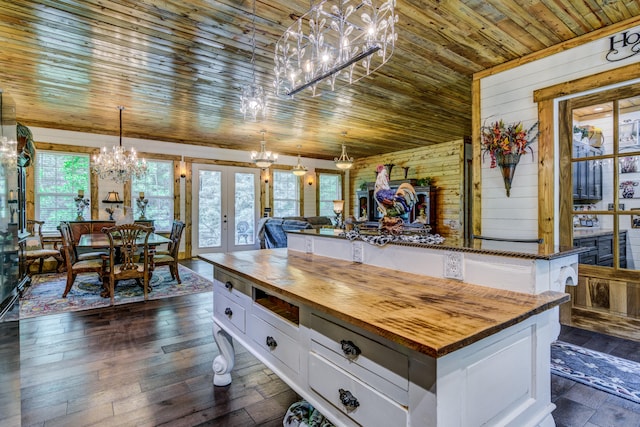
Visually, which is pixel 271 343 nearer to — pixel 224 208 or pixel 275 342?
pixel 275 342

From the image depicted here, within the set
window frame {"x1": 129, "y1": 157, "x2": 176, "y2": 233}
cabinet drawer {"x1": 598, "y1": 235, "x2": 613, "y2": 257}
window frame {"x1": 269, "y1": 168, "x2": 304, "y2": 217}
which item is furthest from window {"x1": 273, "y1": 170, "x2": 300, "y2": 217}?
cabinet drawer {"x1": 598, "y1": 235, "x2": 613, "y2": 257}

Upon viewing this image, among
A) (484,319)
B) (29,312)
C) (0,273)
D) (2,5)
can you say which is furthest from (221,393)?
(2,5)

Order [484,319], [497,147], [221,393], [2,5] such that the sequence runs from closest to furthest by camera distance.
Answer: [484,319] → [221,393] → [2,5] → [497,147]

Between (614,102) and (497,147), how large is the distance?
3.10ft

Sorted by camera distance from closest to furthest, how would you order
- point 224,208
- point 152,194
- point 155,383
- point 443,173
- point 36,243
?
1. point 155,383
2. point 36,243
3. point 152,194
4. point 443,173
5. point 224,208

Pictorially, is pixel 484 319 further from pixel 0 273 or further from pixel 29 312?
pixel 29 312

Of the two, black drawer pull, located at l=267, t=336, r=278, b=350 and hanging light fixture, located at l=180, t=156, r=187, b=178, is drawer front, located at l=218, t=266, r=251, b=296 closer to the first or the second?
black drawer pull, located at l=267, t=336, r=278, b=350

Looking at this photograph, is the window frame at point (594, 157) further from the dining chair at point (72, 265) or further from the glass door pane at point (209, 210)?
the glass door pane at point (209, 210)

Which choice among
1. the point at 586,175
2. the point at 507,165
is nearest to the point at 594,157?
the point at 586,175

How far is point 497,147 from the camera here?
11.2ft

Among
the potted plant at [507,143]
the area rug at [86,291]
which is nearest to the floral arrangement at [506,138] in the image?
the potted plant at [507,143]

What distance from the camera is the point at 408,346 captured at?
83cm

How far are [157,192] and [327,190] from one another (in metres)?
4.85

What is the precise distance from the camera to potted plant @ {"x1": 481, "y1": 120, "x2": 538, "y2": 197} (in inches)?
127
